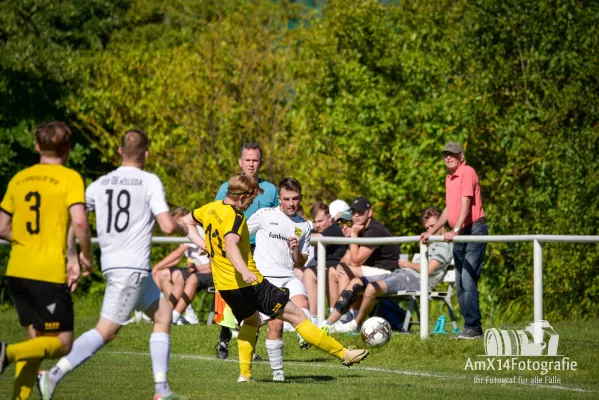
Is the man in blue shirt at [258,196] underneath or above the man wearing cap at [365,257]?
above

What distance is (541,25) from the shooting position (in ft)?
60.3

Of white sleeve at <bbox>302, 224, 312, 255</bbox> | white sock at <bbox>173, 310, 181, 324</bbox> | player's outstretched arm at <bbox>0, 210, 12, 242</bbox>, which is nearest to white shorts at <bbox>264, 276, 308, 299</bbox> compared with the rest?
white sleeve at <bbox>302, 224, 312, 255</bbox>

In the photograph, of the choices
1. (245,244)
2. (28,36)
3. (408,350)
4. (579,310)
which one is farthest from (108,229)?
(28,36)

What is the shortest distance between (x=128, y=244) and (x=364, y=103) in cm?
1312

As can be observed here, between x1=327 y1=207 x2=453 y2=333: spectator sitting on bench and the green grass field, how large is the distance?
0.52 m

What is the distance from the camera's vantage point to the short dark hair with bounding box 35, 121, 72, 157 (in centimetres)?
741

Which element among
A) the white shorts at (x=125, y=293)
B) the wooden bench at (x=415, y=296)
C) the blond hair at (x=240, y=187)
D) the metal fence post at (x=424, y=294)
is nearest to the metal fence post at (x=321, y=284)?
the wooden bench at (x=415, y=296)

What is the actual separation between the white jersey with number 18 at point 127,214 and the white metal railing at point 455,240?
506 centimetres

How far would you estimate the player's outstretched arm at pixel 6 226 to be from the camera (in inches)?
291

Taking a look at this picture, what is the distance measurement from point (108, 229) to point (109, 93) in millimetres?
20251

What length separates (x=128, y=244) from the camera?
7.54 metres

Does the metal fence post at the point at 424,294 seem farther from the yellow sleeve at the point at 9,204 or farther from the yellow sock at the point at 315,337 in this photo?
the yellow sleeve at the point at 9,204

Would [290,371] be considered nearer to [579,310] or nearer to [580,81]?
[579,310]

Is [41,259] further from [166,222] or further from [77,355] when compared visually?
[166,222]
